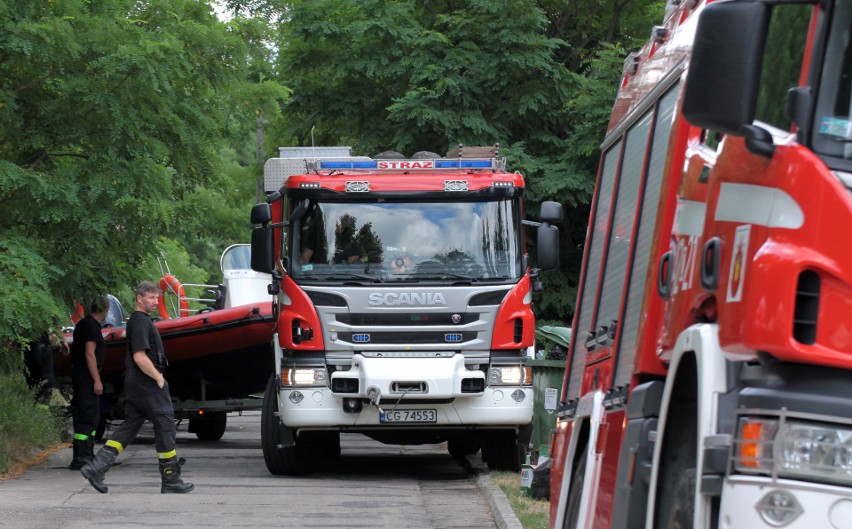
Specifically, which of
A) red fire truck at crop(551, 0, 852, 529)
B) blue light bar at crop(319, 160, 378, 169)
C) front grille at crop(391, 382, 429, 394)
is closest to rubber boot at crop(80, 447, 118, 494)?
front grille at crop(391, 382, 429, 394)

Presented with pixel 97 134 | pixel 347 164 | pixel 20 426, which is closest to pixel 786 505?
pixel 347 164

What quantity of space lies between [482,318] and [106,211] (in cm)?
392

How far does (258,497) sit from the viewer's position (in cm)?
1288

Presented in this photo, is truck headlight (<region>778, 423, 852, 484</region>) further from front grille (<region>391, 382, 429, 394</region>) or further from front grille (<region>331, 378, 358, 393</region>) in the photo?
front grille (<region>331, 378, 358, 393</region>)

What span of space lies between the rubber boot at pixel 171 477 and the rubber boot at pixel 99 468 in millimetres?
503

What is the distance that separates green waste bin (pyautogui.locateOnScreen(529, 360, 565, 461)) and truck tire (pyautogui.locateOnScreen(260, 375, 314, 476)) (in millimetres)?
2447

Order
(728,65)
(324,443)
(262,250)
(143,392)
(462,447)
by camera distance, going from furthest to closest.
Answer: (462,447)
(324,443)
(262,250)
(143,392)
(728,65)

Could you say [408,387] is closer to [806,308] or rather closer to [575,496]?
[575,496]

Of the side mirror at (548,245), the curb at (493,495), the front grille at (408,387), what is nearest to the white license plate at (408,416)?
the front grille at (408,387)

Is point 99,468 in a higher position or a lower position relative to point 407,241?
lower

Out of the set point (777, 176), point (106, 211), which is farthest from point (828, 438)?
point (106, 211)

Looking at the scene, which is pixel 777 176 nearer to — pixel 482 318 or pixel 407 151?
pixel 482 318

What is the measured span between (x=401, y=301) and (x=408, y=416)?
3.68ft

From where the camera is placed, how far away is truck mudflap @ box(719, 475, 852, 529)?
3438mm
